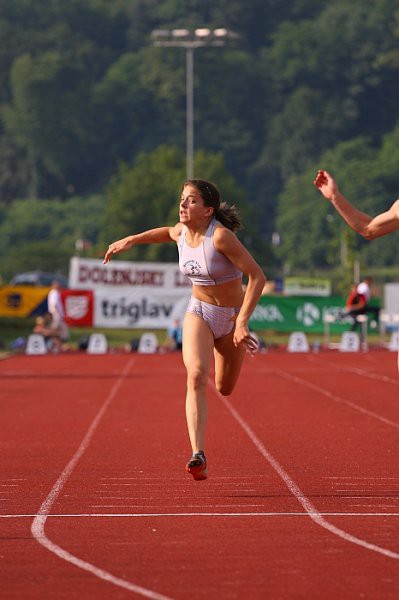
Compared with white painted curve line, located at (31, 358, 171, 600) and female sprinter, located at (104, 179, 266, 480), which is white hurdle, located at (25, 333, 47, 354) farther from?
female sprinter, located at (104, 179, 266, 480)

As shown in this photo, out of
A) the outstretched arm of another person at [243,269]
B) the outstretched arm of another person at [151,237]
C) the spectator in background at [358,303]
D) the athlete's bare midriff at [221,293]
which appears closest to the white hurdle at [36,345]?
the spectator in background at [358,303]

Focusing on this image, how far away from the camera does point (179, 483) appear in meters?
11.5

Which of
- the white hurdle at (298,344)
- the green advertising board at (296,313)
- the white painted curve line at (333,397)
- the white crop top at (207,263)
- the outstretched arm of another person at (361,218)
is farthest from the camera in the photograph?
the green advertising board at (296,313)

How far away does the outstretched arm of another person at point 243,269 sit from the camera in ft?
35.7

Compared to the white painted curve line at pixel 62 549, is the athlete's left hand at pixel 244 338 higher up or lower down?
higher up

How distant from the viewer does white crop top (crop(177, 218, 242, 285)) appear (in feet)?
36.7

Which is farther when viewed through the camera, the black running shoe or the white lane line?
the black running shoe

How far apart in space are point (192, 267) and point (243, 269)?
0.35m

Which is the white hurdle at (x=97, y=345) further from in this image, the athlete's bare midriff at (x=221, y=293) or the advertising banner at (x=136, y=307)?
the athlete's bare midriff at (x=221, y=293)

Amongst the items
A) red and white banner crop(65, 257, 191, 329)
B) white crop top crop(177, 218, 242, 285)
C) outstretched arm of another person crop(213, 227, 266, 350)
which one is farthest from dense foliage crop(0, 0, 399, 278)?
outstretched arm of another person crop(213, 227, 266, 350)

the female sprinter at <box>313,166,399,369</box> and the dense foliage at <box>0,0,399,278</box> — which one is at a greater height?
the dense foliage at <box>0,0,399,278</box>

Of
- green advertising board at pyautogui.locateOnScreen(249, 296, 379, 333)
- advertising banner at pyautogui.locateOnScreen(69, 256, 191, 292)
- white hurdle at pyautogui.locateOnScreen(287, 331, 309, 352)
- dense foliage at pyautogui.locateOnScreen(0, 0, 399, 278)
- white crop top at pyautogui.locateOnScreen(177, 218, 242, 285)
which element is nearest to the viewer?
white crop top at pyautogui.locateOnScreen(177, 218, 242, 285)

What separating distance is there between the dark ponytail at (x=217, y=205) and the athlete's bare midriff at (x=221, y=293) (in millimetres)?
379

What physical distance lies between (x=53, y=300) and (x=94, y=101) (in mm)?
94579
